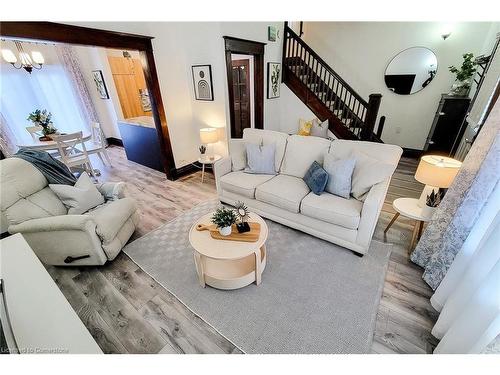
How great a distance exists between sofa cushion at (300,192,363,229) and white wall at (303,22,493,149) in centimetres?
346

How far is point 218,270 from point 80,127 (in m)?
5.45

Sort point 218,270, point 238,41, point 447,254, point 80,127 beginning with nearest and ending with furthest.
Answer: point 447,254, point 218,270, point 238,41, point 80,127

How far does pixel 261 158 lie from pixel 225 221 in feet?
4.10

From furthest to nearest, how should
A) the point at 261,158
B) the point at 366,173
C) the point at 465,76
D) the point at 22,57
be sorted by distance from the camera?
the point at 465,76
the point at 22,57
the point at 261,158
the point at 366,173

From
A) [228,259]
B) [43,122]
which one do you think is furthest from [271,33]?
[43,122]

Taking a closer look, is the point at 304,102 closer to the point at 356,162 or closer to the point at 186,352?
the point at 356,162

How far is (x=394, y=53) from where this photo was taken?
408cm

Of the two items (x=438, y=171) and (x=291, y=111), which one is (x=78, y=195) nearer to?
(x=438, y=171)

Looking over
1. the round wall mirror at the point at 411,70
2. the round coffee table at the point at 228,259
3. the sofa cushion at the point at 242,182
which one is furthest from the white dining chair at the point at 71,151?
the round wall mirror at the point at 411,70

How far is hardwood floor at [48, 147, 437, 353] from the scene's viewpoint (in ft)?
4.44

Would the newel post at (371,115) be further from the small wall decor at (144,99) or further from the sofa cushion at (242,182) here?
the small wall decor at (144,99)

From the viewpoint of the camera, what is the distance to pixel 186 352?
1.32 meters

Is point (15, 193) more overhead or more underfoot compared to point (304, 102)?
more underfoot

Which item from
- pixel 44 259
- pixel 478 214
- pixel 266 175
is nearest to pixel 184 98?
pixel 266 175
